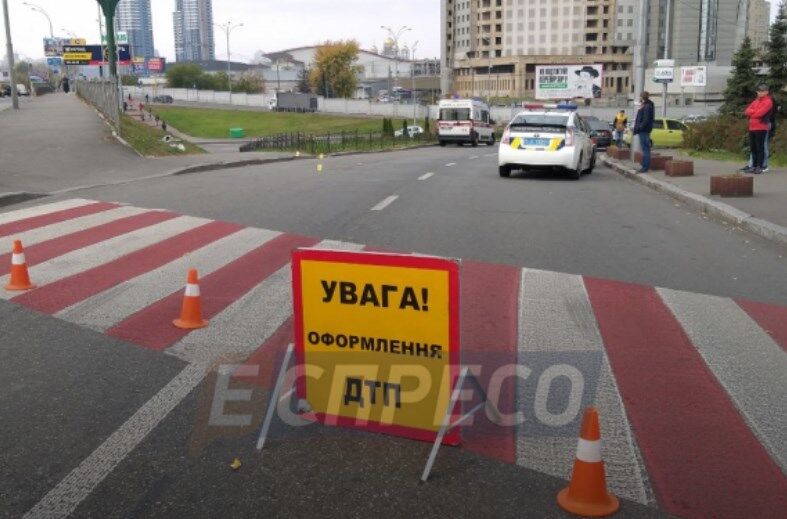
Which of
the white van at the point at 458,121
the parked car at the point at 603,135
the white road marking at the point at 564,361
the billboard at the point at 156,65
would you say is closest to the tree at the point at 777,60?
the parked car at the point at 603,135

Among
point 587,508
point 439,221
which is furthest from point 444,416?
point 439,221

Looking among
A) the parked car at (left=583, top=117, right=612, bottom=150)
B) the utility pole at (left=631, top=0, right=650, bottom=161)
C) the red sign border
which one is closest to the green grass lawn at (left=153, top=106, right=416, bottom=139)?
the parked car at (left=583, top=117, right=612, bottom=150)

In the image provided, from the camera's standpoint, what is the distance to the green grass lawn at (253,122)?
3135 inches

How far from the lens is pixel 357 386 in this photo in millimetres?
4488

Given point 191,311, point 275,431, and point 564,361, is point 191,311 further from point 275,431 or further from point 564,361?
point 564,361

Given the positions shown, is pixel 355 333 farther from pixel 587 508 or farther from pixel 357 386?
pixel 587 508

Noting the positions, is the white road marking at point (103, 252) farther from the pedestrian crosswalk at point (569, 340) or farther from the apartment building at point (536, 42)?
the apartment building at point (536, 42)

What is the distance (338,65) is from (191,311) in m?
134

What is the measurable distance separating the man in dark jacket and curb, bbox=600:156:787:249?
44.9 inches

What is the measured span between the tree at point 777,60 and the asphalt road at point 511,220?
29905mm

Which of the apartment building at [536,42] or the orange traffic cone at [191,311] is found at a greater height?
the apartment building at [536,42]

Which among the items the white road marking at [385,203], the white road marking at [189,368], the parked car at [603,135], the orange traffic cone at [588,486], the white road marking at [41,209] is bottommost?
the parked car at [603,135]

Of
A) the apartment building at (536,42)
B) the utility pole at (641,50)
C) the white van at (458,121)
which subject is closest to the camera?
the utility pole at (641,50)

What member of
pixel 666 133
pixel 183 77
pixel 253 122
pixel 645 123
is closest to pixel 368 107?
pixel 253 122
